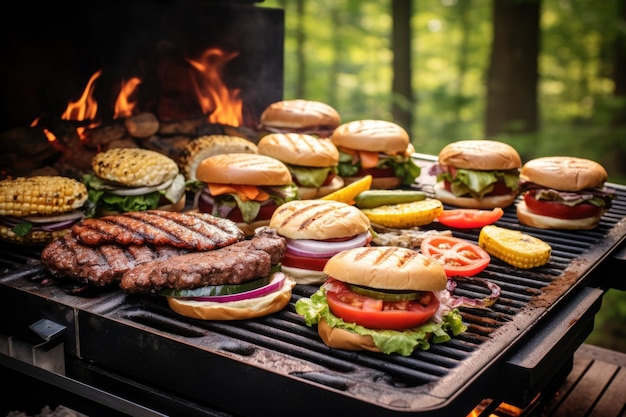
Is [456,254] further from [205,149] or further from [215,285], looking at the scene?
[205,149]

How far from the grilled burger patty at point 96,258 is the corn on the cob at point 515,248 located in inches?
92.0

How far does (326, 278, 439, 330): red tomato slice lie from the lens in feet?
11.6

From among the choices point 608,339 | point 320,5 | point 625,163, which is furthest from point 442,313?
point 320,5

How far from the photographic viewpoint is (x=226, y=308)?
153 inches

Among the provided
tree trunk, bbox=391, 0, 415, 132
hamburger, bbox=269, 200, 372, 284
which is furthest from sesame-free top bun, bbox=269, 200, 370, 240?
tree trunk, bbox=391, 0, 415, 132

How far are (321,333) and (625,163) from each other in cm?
1077

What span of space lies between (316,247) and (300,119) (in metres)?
3.08

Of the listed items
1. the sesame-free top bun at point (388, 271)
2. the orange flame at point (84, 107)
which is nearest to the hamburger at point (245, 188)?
the sesame-free top bun at point (388, 271)

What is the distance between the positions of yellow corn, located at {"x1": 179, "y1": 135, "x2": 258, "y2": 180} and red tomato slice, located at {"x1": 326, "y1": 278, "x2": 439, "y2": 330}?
141 inches

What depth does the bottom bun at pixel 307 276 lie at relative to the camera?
15.1ft

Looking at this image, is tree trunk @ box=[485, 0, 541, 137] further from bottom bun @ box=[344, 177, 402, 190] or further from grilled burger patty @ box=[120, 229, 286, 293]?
grilled burger patty @ box=[120, 229, 286, 293]

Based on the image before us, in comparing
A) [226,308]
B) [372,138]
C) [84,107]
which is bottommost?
[226,308]

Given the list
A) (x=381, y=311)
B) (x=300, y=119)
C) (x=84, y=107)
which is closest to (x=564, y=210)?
(x=300, y=119)

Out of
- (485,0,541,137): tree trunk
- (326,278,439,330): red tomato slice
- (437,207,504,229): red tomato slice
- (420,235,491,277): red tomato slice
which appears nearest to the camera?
(326,278,439,330): red tomato slice
